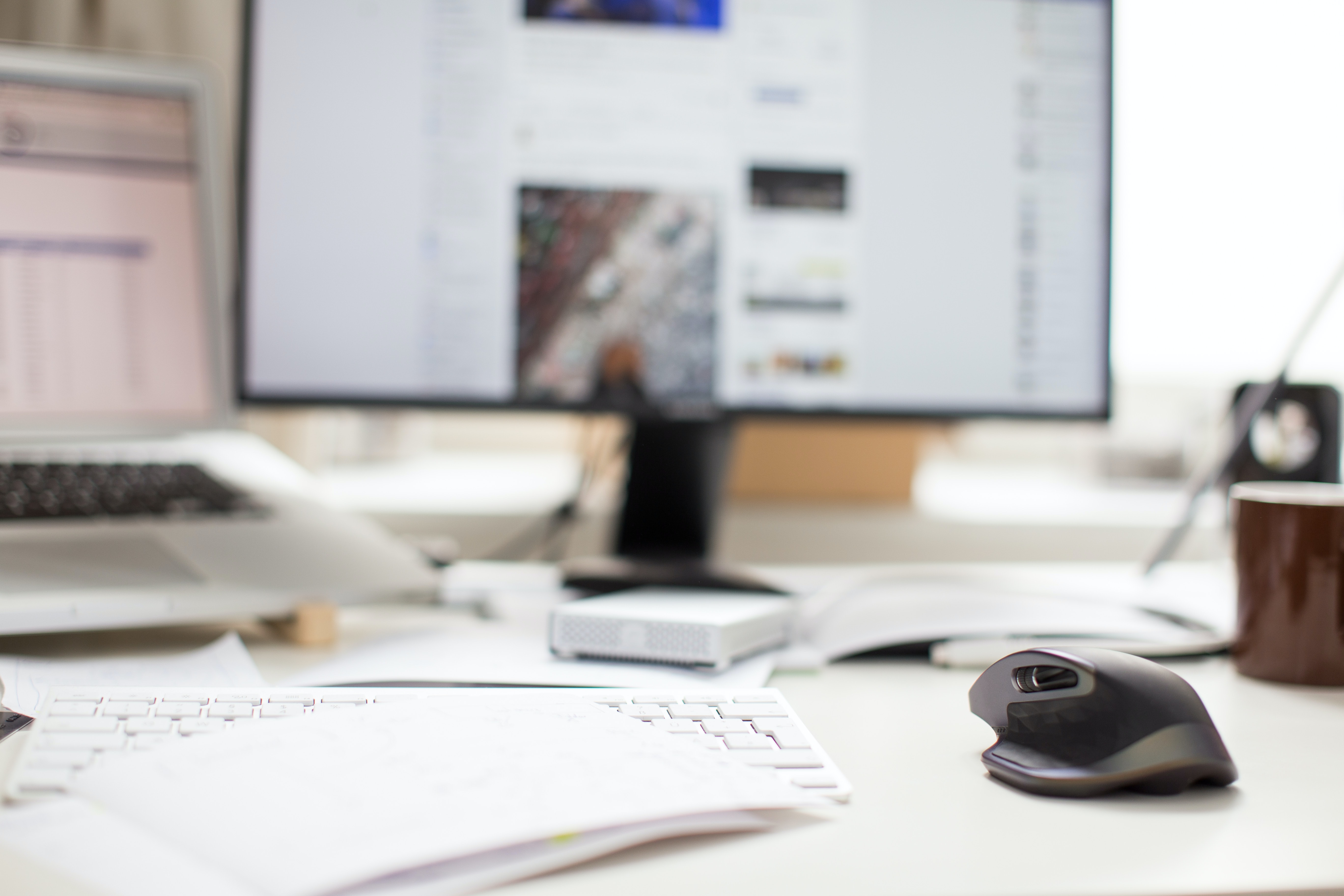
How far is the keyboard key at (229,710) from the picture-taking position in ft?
1.25

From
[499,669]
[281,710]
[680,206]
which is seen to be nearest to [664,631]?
[499,669]

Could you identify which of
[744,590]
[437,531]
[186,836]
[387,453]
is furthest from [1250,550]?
[387,453]

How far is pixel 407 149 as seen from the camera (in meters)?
0.68

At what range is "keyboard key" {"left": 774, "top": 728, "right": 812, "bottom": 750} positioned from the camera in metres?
0.37

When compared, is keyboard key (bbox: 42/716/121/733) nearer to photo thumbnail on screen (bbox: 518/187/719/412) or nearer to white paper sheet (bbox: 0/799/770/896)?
white paper sheet (bbox: 0/799/770/896)

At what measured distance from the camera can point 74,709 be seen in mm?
372

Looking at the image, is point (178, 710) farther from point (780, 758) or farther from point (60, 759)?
point (780, 758)

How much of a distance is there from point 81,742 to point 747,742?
24cm

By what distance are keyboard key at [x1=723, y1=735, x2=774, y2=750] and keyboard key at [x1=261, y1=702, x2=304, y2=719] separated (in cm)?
16

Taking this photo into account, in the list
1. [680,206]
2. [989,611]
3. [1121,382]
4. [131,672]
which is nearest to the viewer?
[131,672]

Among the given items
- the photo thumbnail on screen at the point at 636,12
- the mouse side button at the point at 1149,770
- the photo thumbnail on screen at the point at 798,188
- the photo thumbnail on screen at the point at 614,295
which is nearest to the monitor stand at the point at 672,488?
the photo thumbnail on screen at the point at 614,295

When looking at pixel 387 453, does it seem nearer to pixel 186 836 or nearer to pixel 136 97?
pixel 136 97

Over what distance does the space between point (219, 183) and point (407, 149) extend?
0.14 metres

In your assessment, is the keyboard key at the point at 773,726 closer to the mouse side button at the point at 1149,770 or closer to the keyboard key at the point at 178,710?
the mouse side button at the point at 1149,770
